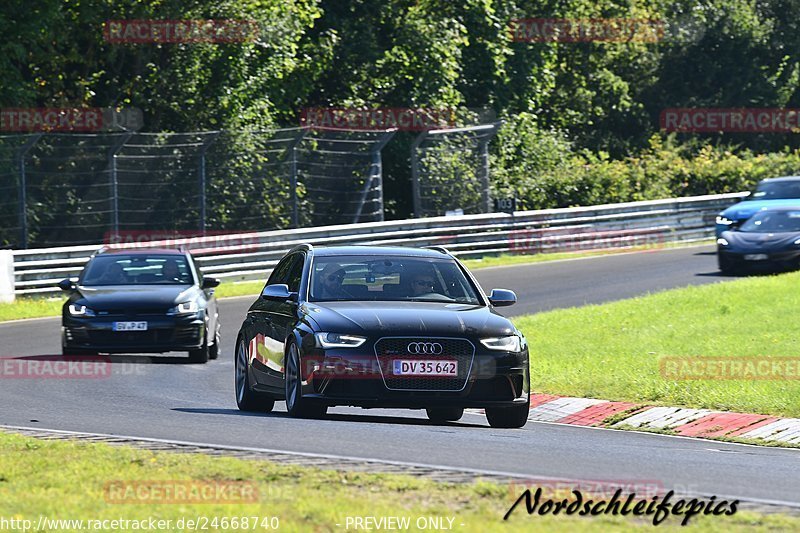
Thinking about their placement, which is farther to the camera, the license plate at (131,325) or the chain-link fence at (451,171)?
the chain-link fence at (451,171)

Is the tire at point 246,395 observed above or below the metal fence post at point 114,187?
above

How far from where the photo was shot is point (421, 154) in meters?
34.6

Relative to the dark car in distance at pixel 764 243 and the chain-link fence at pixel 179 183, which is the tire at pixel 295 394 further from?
the dark car in distance at pixel 764 243

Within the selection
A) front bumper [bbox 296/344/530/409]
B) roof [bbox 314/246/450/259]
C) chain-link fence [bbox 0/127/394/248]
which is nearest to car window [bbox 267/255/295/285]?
roof [bbox 314/246/450/259]

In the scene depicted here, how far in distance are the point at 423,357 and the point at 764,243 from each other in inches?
691

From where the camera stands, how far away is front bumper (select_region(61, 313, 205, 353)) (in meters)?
18.7

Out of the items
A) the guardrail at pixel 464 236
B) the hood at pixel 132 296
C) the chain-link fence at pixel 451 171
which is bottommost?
the guardrail at pixel 464 236

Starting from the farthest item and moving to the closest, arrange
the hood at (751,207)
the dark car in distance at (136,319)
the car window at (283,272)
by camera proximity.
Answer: the hood at (751,207) < the dark car in distance at (136,319) < the car window at (283,272)

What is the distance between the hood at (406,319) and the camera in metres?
11.7

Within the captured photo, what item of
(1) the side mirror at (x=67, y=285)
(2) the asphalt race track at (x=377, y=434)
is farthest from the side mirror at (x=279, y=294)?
(1) the side mirror at (x=67, y=285)

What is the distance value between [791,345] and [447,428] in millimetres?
6260

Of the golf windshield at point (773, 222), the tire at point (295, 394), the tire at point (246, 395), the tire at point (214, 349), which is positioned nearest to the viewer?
the tire at point (295, 394)

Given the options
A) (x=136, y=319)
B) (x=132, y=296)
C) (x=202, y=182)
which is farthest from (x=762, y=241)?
(x=136, y=319)

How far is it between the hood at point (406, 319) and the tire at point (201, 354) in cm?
695
